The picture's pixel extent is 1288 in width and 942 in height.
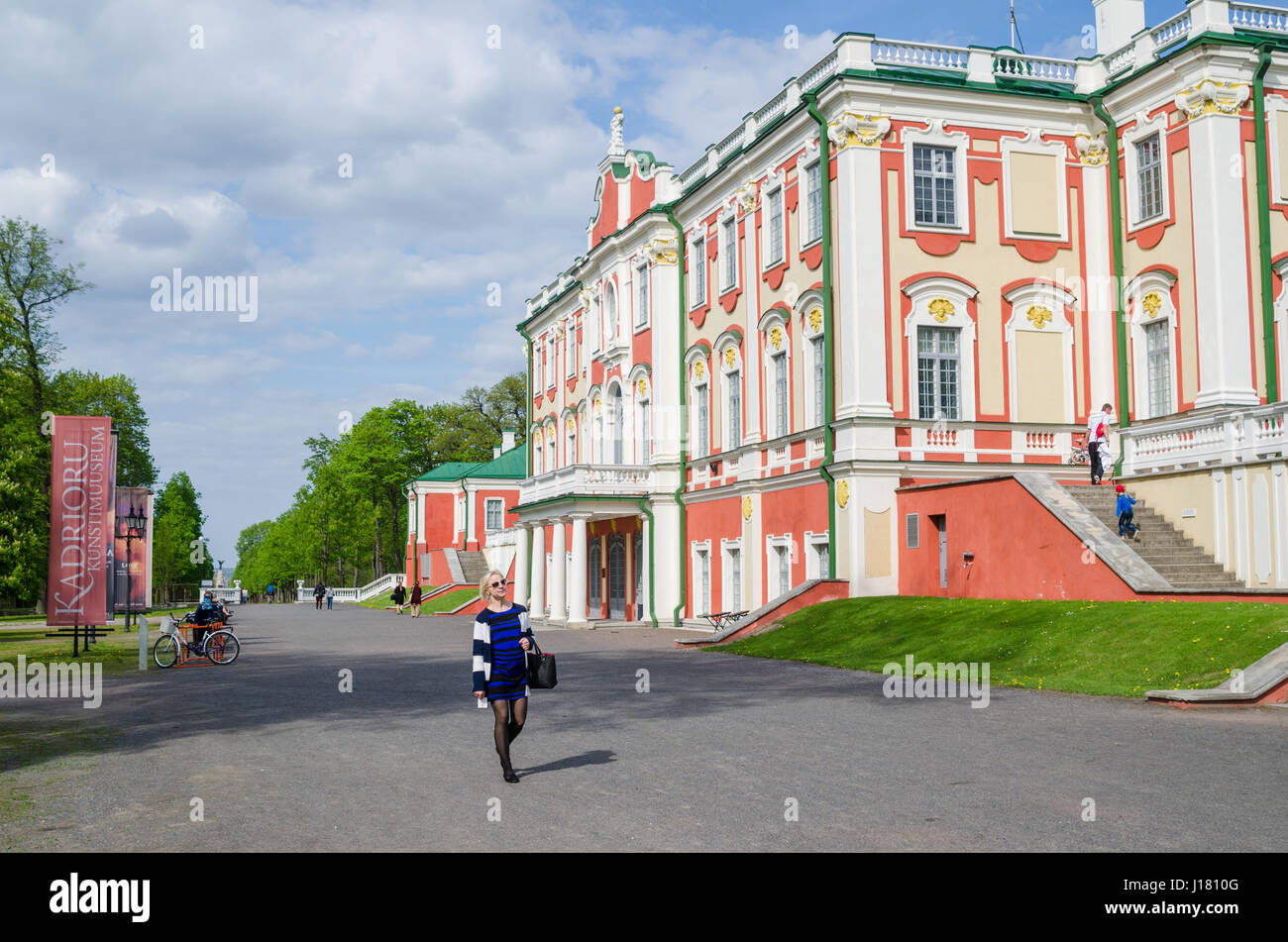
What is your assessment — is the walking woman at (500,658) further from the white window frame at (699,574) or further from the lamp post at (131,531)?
the lamp post at (131,531)

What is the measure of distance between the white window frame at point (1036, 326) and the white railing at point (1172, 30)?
19.9ft

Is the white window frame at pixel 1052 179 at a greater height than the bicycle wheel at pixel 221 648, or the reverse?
the white window frame at pixel 1052 179

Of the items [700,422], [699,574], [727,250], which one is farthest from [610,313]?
[699,574]

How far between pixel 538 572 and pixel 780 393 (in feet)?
49.8

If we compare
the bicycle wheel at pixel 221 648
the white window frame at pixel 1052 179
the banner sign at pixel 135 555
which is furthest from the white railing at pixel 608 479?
the bicycle wheel at pixel 221 648

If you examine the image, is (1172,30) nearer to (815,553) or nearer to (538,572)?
(815,553)

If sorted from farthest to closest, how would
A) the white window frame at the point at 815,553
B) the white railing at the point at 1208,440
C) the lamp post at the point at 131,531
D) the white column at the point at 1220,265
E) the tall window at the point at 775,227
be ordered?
the lamp post at the point at 131,531 → the tall window at the point at 775,227 → the white window frame at the point at 815,553 → the white column at the point at 1220,265 → the white railing at the point at 1208,440

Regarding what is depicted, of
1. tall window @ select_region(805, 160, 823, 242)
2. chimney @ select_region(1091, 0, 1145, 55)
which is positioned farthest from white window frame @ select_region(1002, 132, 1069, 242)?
tall window @ select_region(805, 160, 823, 242)

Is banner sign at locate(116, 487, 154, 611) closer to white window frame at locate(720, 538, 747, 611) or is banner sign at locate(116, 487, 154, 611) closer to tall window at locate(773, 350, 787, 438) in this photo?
white window frame at locate(720, 538, 747, 611)

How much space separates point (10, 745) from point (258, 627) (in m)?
33.4

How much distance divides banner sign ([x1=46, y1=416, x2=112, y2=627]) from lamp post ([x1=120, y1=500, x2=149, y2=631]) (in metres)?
12.3

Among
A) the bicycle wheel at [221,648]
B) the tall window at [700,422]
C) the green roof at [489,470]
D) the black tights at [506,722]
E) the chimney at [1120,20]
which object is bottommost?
the bicycle wheel at [221,648]

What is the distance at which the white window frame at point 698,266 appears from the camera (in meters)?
37.6
